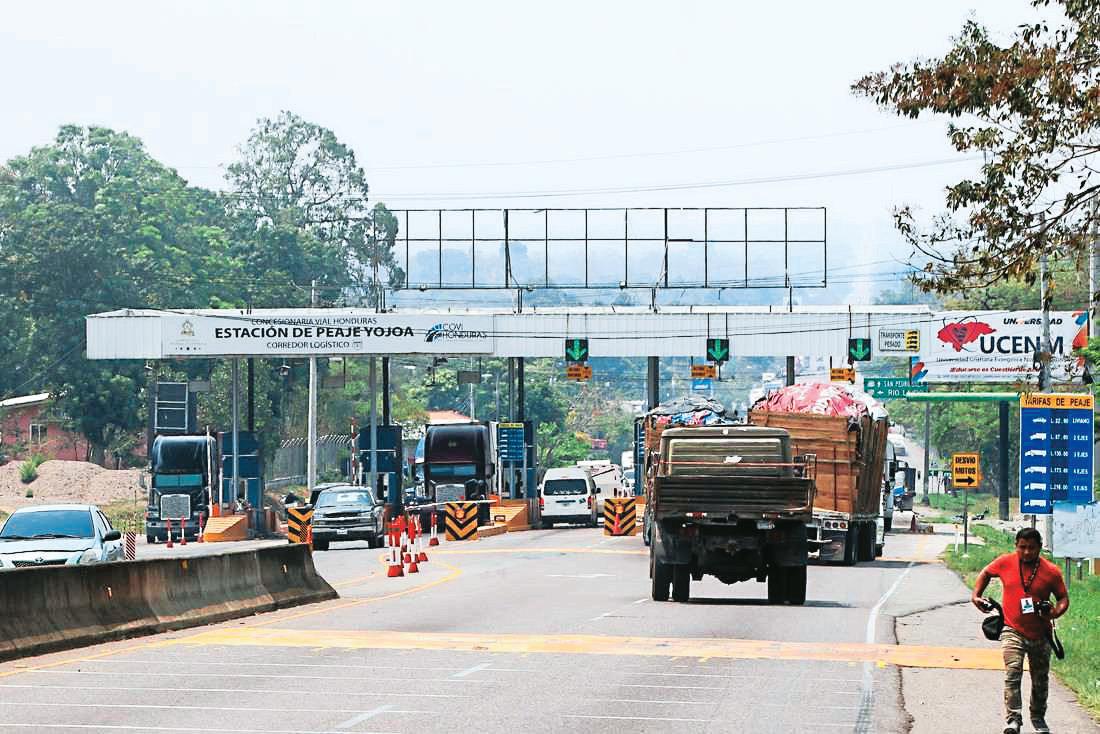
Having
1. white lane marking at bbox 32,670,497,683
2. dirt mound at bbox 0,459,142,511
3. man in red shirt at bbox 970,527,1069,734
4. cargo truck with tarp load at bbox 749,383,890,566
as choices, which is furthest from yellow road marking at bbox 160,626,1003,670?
dirt mound at bbox 0,459,142,511

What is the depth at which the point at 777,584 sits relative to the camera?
27.5 m

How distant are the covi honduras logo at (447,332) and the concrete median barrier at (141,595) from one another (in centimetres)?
3911

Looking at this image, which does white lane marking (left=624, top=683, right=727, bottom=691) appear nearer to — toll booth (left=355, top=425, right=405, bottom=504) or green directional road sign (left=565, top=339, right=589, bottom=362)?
green directional road sign (left=565, top=339, right=589, bottom=362)

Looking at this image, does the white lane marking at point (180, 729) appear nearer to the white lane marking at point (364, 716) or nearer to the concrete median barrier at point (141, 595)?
the white lane marking at point (364, 716)

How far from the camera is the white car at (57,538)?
26359 mm

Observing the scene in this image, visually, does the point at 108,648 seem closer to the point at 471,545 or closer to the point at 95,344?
the point at 471,545

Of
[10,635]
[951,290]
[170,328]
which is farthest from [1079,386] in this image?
[10,635]

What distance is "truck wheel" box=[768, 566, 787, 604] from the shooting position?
27.3m

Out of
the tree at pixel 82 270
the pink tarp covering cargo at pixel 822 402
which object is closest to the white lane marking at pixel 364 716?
the pink tarp covering cargo at pixel 822 402

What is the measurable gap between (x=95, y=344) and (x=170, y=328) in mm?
3482

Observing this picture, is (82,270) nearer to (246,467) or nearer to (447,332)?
(246,467)

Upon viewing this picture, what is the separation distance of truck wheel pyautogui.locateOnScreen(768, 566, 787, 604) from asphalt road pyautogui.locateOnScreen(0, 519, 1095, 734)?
0.79 feet

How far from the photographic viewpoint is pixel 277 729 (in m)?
13.3

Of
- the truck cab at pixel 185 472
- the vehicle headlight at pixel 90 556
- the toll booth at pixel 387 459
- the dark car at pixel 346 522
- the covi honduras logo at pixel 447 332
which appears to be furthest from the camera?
the toll booth at pixel 387 459
